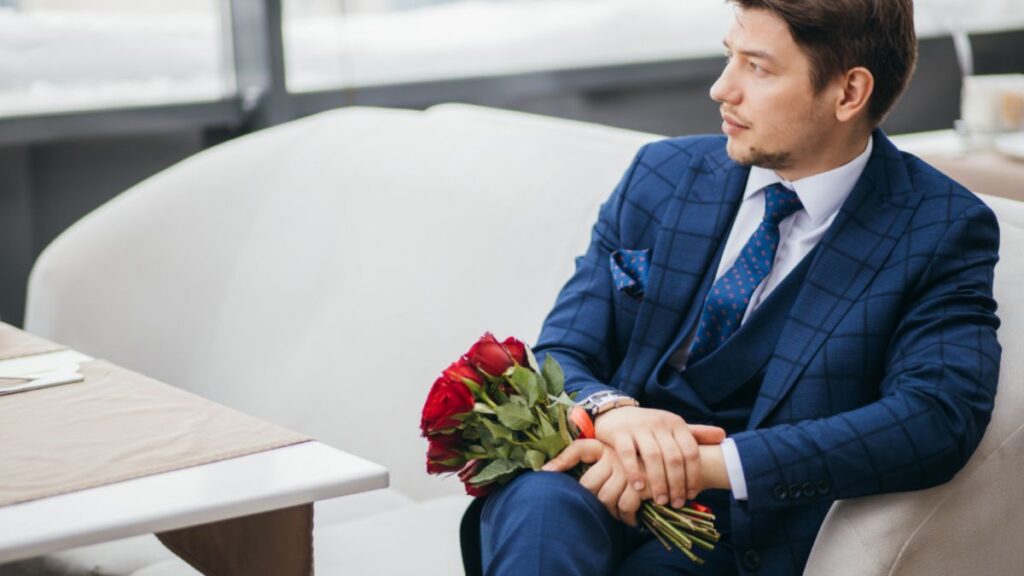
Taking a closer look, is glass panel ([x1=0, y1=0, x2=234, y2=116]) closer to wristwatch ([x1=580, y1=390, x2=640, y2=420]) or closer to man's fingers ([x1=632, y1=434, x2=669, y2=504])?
wristwatch ([x1=580, y1=390, x2=640, y2=420])

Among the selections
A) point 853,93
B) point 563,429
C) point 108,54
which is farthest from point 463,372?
point 108,54

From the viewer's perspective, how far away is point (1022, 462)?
1560mm

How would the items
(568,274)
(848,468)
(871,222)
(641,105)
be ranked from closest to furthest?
(848,468), (871,222), (568,274), (641,105)

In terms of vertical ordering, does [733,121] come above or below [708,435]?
above

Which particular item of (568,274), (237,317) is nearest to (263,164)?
(237,317)

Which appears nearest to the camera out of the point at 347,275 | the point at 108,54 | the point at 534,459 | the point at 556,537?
the point at 556,537

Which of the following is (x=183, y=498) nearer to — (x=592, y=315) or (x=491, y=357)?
(x=491, y=357)

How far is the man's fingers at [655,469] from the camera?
5.08 ft

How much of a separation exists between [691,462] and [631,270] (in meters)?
0.37

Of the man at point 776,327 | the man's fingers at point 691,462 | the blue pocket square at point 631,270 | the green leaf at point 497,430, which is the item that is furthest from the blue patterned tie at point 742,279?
the green leaf at point 497,430

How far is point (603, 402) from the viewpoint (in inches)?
65.9

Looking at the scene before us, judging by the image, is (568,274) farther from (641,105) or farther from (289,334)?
(641,105)

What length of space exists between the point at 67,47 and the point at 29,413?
87.3 inches

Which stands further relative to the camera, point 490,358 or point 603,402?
point 603,402
